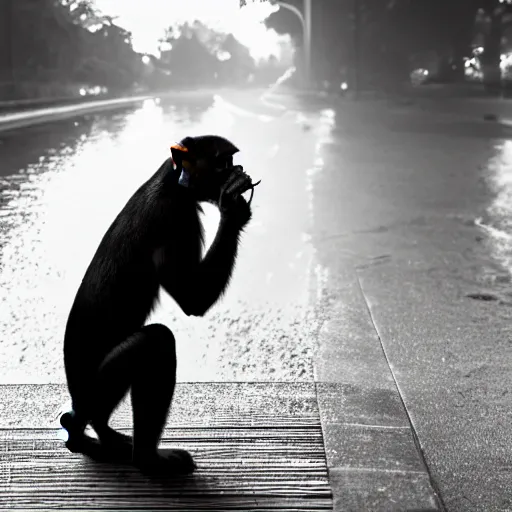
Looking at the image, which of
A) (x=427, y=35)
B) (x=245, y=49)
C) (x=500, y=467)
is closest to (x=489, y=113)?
(x=427, y=35)

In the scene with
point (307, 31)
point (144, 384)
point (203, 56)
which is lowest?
point (203, 56)

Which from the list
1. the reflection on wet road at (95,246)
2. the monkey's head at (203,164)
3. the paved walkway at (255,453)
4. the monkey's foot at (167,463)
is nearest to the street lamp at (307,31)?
the reflection on wet road at (95,246)

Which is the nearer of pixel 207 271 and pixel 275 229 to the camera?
pixel 207 271

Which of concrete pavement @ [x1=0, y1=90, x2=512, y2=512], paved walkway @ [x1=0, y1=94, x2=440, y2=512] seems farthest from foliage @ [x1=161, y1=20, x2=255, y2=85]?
paved walkway @ [x1=0, y1=94, x2=440, y2=512]

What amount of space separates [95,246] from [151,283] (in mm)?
4600

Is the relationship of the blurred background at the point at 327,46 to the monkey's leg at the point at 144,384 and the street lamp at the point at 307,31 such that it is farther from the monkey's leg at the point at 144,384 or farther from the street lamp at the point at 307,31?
the monkey's leg at the point at 144,384

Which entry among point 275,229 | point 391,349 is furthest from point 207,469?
point 275,229

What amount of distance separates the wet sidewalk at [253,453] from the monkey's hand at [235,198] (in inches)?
39.7

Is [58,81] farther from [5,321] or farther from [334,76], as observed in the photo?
[5,321]

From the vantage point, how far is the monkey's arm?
2.65 meters

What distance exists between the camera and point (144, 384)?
270cm

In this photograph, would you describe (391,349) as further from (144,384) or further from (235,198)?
(235,198)

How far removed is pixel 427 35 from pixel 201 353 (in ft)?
125

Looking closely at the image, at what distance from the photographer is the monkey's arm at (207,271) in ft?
8.69
